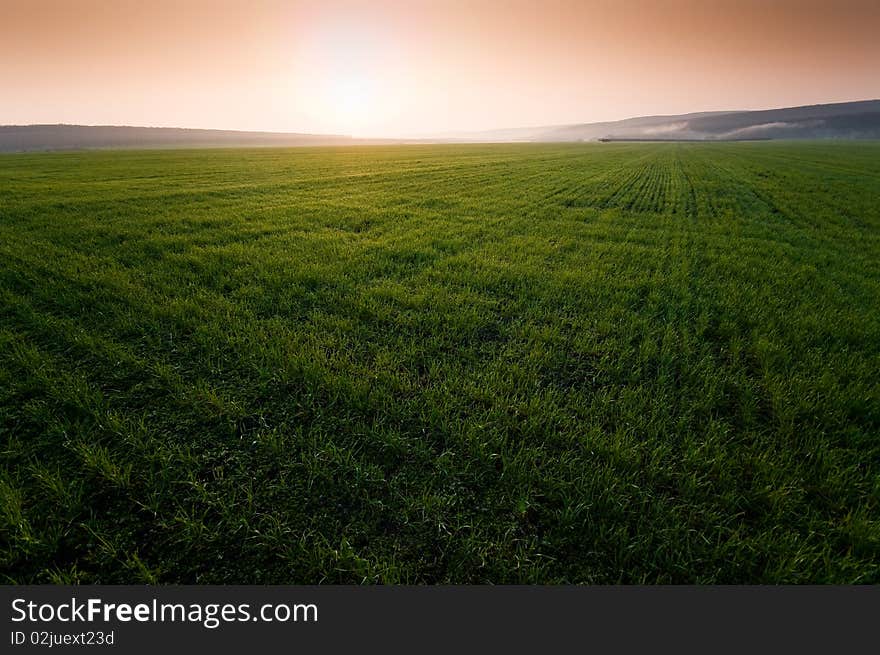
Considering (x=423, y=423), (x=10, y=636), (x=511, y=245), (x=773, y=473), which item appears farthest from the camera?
(x=511, y=245)

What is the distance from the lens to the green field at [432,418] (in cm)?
256

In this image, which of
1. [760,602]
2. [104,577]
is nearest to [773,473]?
[760,602]

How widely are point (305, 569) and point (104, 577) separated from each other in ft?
4.05

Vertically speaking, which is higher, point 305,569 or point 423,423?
point 423,423

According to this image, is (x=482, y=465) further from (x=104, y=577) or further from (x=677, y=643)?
(x=104, y=577)

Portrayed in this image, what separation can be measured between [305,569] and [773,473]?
11.8ft

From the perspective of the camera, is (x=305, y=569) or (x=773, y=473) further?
(x=773, y=473)

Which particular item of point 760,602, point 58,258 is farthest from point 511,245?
point 58,258

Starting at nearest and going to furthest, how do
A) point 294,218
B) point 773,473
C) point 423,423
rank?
point 773,473 < point 423,423 < point 294,218

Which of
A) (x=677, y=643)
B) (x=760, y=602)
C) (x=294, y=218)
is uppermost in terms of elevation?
(x=294, y=218)

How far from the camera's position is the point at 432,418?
12.0 feet

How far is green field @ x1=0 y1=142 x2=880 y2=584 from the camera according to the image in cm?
256

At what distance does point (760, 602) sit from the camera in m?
2.38

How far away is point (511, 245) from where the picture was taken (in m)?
9.58
